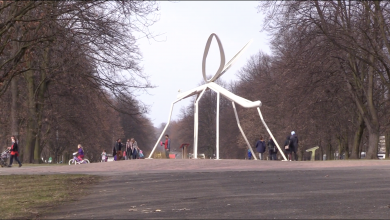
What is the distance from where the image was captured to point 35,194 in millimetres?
13000

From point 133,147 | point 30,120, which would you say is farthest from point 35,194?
point 133,147

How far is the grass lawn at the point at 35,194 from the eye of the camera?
10086mm

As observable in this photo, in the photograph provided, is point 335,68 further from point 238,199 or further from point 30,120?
point 238,199

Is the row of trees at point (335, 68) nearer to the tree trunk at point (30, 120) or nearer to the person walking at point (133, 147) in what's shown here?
the person walking at point (133, 147)

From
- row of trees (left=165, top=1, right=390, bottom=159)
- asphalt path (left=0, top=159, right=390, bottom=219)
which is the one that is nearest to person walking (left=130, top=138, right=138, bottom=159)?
row of trees (left=165, top=1, right=390, bottom=159)

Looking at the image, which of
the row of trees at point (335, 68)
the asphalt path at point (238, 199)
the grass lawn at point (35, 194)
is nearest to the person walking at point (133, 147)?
the row of trees at point (335, 68)

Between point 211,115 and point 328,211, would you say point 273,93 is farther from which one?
point 328,211

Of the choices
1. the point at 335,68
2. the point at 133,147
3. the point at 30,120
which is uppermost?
the point at 335,68

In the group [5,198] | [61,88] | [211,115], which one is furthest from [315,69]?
[211,115]

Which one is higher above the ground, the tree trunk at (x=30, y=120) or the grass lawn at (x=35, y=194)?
the tree trunk at (x=30, y=120)

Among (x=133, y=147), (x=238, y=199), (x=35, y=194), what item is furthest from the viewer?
(x=133, y=147)

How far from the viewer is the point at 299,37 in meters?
28.2

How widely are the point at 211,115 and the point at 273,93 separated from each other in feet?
77.2

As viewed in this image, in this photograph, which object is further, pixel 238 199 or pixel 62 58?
pixel 62 58
